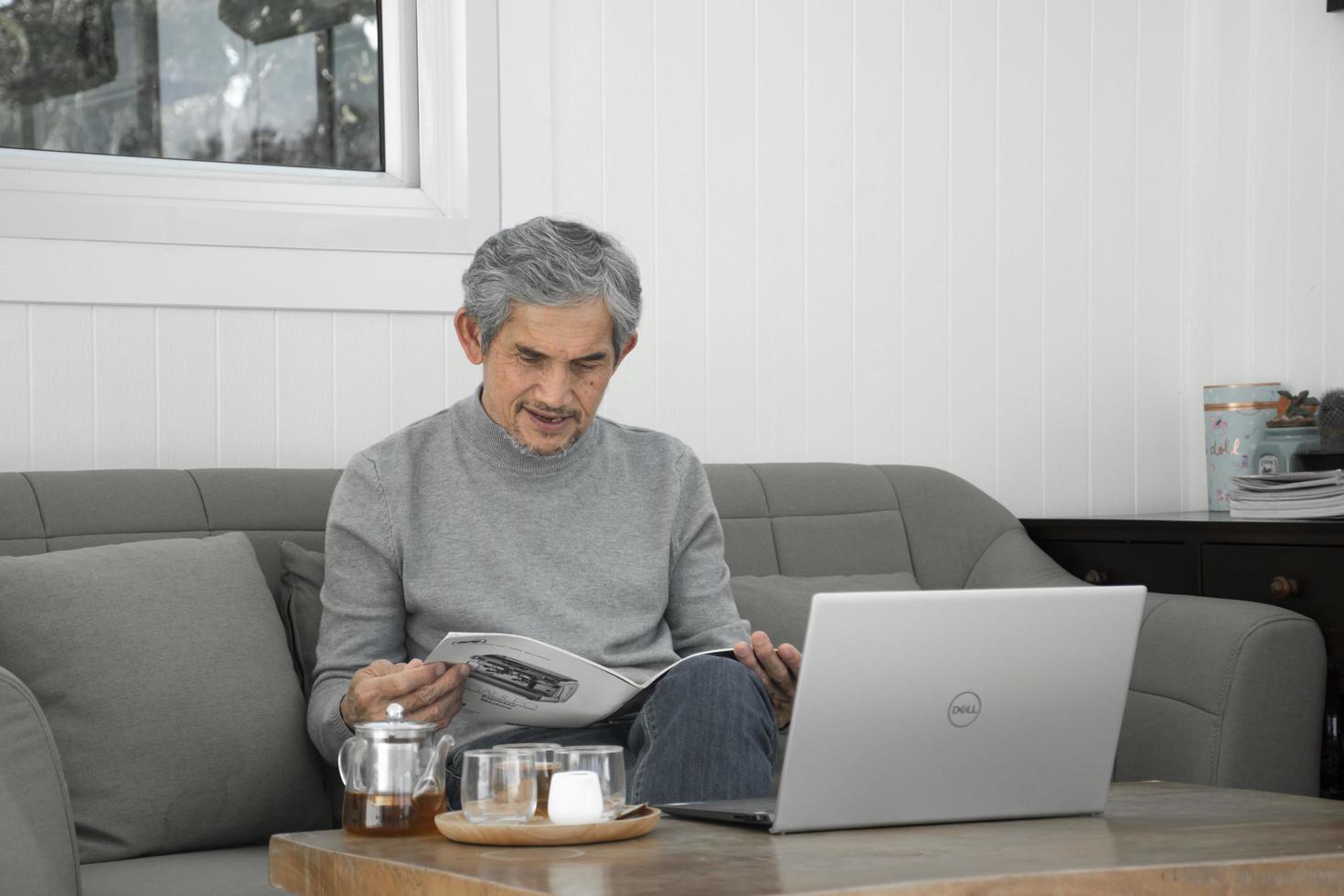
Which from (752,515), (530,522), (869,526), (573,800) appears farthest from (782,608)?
(573,800)

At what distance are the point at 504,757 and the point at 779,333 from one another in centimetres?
174

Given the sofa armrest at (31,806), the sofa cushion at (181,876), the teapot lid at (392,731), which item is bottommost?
the sofa cushion at (181,876)

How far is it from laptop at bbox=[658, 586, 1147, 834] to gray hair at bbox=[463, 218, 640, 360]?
714mm

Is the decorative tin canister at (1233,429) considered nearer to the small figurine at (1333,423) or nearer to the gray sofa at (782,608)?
the small figurine at (1333,423)

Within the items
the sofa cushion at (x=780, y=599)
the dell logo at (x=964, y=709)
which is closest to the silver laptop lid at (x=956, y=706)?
the dell logo at (x=964, y=709)

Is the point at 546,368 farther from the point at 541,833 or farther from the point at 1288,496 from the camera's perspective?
the point at 1288,496

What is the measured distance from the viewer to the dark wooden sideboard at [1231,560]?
2436 mm

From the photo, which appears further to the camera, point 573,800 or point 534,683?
point 534,683

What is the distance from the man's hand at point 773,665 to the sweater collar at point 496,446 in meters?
0.39

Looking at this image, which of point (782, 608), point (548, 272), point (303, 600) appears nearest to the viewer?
point (548, 272)

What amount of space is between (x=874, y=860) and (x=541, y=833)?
0.25m

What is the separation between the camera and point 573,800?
121 cm

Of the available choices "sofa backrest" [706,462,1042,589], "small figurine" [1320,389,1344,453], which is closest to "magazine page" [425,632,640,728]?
"sofa backrest" [706,462,1042,589]

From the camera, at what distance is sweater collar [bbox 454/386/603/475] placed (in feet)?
6.40
